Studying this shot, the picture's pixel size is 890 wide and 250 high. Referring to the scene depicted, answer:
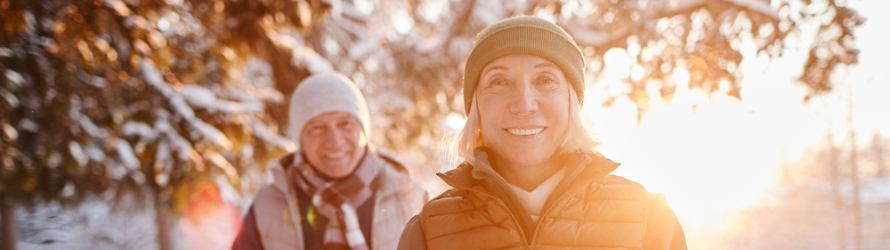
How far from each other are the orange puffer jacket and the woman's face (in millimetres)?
80

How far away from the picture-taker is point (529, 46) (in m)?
1.60

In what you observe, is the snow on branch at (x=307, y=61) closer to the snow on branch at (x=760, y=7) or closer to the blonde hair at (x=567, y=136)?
the snow on branch at (x=760, y=7)

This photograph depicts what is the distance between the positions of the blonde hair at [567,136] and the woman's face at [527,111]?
0.02m

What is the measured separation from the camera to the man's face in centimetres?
329

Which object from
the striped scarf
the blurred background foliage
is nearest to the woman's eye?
the striped scarf

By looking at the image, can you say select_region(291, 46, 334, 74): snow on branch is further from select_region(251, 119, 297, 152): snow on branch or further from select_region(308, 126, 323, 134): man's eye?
select_region(308, 126, 323, 134): man's eye

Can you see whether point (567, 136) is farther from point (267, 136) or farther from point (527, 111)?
point (267, 136)

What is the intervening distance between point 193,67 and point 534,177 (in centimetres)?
471

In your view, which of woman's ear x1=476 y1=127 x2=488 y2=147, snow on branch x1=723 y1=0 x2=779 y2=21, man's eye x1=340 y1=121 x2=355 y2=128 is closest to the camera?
woman's ear x1=476 y1=127 x2=488 y2=147

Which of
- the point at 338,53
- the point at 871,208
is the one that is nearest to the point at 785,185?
the point at 871,208

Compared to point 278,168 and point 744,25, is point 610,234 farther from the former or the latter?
point 744,25

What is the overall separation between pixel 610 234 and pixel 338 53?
767cm

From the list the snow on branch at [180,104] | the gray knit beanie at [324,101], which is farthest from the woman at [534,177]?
the snow on branch at [180,104]

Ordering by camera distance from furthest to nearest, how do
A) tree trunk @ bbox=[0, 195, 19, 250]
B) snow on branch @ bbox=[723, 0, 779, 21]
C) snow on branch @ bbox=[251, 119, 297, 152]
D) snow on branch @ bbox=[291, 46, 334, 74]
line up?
1. tree trunk @ bbox=[0, 195, 19, 250]
2. snow on branch @ bbox=[291, 46, 334, 74]
3. snow on branch @ bbox=[251, 119, 297, 152]
4. snow on branch @ bbox=[723, 0, 779, 21]
